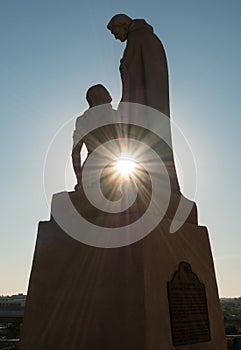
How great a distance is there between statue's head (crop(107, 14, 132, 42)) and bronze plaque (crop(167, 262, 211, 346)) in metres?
3.56

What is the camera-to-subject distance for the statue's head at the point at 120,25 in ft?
18.9

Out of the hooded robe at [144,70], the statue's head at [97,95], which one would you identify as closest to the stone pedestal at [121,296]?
the hooded robe at [144,70]

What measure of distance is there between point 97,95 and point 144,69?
2.45ft

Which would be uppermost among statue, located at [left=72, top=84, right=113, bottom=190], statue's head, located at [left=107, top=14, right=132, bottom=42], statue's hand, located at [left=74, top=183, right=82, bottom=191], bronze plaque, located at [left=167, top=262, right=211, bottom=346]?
statue's head, located at [left=107, top=14, right=132, bottom=42]

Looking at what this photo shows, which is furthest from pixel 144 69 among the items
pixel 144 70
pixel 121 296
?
pixel 121 296

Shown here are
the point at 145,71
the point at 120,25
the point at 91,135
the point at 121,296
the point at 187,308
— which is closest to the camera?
the point at 121,296

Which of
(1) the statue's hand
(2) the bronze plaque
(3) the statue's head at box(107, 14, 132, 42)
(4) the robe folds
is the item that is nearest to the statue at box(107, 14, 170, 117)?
(4) the robe folds

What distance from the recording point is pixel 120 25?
5758mm

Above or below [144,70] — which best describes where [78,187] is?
below

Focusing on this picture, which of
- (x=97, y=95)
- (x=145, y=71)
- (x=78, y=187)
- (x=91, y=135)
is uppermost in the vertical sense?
(x=145, y=71)

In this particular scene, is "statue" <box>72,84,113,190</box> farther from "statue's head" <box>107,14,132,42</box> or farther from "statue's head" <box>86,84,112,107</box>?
"statue's head" <box>107,14,132,42</box>

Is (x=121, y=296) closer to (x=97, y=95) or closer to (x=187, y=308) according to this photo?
(x=187, y=308)

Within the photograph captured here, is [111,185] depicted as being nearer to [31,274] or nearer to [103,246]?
[103,246]

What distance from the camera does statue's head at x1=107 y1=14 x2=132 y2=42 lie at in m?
5.75
